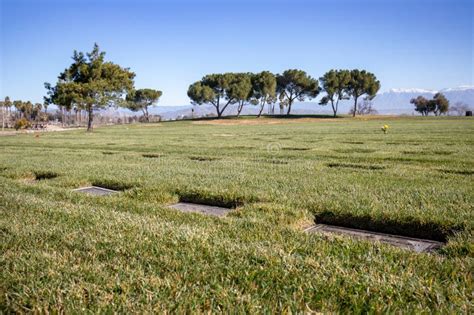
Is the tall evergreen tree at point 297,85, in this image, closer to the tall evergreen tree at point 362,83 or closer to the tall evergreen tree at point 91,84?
the tall evergreen tree at point 362,83

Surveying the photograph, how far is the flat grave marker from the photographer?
13.8 feet

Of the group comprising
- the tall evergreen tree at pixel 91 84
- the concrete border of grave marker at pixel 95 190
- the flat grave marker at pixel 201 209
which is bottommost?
the flat grave marker at pixel 201 209

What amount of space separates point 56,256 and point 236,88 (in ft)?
280

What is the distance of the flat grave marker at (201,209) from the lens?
421cm

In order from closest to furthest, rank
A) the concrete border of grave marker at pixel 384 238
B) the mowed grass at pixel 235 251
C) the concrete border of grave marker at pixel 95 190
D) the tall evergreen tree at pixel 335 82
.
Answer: the mowed grass at pixel 235 251, the concrete border of grave marker at pixel 384 238, the concrete border of grave marker at pixel 95 190, the tall evergreen tree at pixel 335 82

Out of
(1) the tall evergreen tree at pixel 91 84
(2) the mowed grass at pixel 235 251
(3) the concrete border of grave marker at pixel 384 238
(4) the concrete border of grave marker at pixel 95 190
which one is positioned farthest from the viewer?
(1) the tall evergreen tree at pixel 91 84

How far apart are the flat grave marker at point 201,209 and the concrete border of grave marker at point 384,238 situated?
42.0 inches

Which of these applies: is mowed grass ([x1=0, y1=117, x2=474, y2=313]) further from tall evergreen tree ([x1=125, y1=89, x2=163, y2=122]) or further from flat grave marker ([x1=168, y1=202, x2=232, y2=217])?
tall evergreen tree ([x1=125, y1=89, x2=163, y2=122])

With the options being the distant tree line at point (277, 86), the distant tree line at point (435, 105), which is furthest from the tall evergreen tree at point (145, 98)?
the distant tree line at point (435, 105)

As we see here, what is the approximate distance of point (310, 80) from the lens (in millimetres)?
91750

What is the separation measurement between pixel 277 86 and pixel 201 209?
308ft

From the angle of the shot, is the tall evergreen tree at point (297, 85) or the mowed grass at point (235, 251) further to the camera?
the tall evergreen tree at point (297, 85)

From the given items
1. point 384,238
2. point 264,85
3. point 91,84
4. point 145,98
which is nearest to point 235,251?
point 384,238

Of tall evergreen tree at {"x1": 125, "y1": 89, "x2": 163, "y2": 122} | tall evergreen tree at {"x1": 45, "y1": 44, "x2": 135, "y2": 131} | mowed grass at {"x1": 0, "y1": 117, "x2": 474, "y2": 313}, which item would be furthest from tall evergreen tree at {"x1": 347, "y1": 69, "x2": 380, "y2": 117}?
mowed grass at {"x1": 0, "y1": 117, "x2": 474, "y2": 313}
